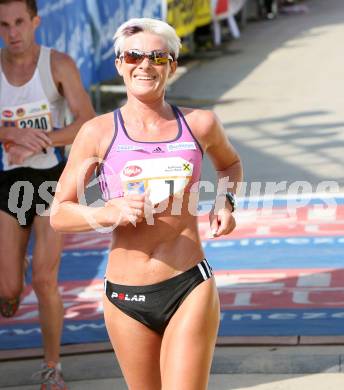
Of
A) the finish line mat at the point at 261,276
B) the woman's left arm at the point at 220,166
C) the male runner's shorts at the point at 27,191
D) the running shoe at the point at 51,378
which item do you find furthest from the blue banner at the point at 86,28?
the woman's left arm at the point at 220,166

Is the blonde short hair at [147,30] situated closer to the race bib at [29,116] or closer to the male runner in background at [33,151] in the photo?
the male runner in background at [33,151]

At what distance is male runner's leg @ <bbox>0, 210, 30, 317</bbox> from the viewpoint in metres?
6.00

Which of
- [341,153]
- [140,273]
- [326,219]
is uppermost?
[140,273]

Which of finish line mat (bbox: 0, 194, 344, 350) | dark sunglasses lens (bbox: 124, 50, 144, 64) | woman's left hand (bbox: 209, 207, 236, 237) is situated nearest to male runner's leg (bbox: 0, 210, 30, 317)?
finish line mat (bbox: 0, 194, 344, 350)

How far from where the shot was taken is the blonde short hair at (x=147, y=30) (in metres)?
4.34

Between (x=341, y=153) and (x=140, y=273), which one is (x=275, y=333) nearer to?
(x=140, y=273)

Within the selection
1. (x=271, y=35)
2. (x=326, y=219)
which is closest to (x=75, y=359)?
(x=326, y=219)

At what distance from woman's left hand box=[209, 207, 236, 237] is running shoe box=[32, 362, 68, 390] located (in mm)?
1972

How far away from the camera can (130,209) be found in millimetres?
3996

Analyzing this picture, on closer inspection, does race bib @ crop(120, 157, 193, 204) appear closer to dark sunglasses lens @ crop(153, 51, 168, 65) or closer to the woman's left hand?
the woman's left hand

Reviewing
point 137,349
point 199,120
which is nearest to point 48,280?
point 137,349

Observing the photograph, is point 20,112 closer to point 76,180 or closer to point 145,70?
point 76,180

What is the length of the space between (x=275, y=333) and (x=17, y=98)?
218cm

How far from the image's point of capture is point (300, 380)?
6098mm
